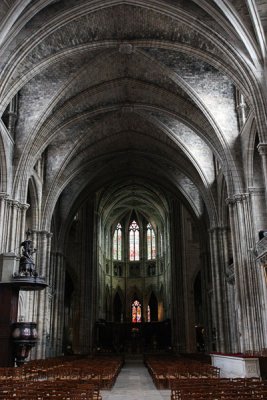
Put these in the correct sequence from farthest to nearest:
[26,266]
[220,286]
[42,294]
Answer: [42,294], [220,286], [26,266]

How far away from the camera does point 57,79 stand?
22.8 meters

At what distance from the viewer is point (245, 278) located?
65.4 feet

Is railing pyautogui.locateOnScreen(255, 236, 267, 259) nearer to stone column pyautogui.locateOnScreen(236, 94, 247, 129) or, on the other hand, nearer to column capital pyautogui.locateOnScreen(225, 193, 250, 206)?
column capital pyautogui.locateOnScreen(225, 193, 250, 206)

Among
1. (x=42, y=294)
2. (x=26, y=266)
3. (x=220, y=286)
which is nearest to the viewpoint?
(x=26, y=266)

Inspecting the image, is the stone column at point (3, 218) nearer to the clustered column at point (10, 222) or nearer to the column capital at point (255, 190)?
the clustered column at point (10, 222)

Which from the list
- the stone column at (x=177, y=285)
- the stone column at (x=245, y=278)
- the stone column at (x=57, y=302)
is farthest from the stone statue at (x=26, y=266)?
the stone column at (x=177, y=285)

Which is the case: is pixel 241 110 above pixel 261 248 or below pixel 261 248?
above

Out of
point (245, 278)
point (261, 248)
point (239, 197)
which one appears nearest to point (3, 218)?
point (239, 197)

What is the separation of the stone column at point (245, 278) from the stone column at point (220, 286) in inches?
188

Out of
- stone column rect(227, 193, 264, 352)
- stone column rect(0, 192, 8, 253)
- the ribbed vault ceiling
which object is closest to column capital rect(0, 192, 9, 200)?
stone column rect(0, 192, 8, 253)

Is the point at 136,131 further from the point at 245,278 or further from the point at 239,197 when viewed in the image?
the point at 245,278

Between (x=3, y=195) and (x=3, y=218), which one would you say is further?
→ (x=3, y=195)

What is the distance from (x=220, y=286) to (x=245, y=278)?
6.76 meters

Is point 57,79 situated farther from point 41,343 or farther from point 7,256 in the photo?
point 41,343
